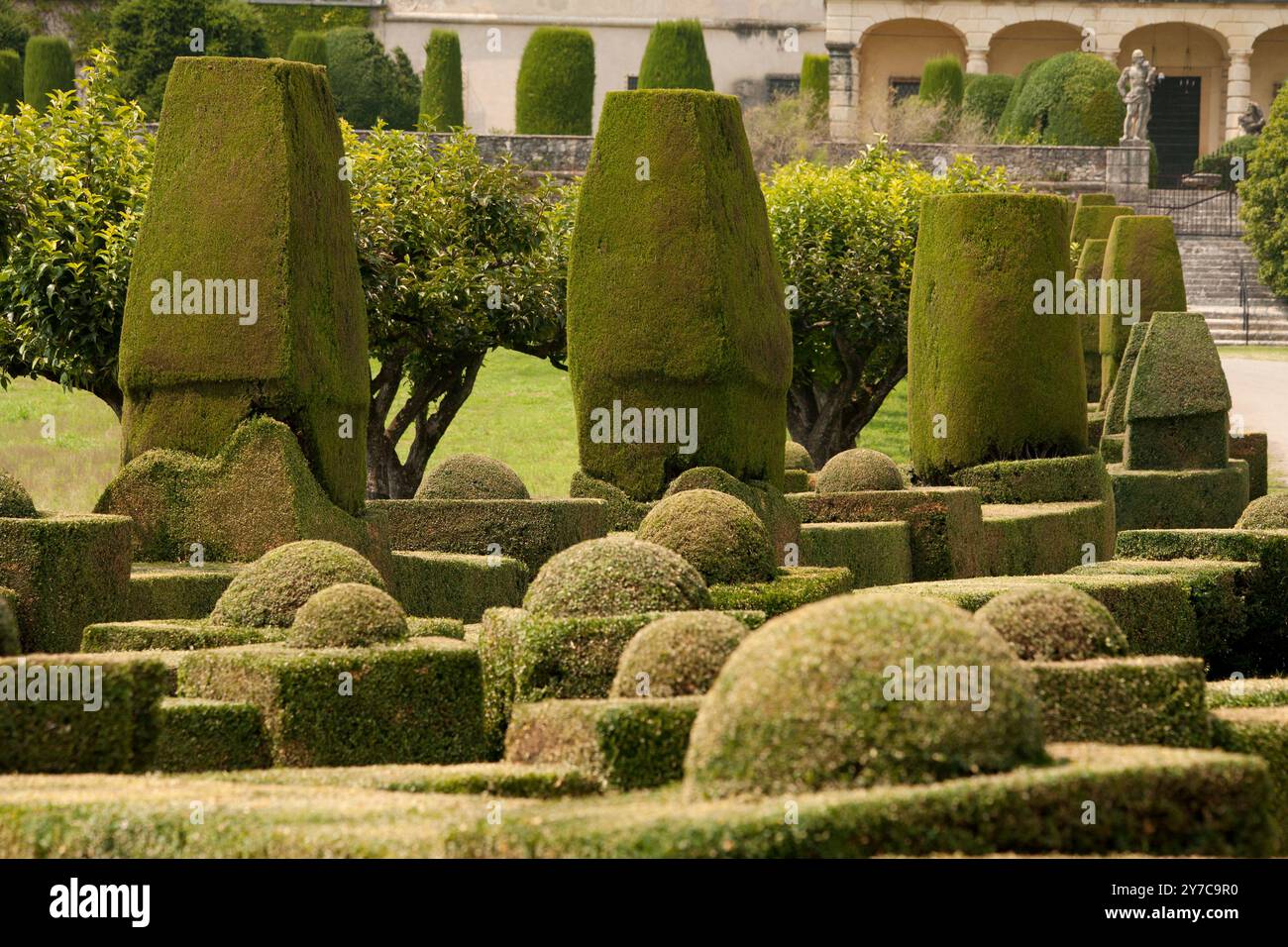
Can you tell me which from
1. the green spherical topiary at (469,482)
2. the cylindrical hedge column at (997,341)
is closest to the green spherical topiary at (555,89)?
the cylindrical hedge column at (997,341)

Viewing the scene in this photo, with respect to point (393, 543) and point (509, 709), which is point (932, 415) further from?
point (509, 709)

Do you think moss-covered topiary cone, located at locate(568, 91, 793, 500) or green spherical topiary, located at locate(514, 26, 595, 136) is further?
green spherical topiary, located at locate(514, 26, 595, 136)

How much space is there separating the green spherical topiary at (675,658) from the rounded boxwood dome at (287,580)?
2.60 m

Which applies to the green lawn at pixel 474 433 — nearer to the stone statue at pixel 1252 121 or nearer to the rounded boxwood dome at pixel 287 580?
the rounded boxwood dome at pixel 287 580

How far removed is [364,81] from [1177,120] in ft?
91.6

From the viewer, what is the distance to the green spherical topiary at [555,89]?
168 feet

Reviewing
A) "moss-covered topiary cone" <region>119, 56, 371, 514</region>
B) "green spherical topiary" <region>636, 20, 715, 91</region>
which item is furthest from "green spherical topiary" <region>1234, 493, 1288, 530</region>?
"green spherical topiary" <region>636, 20, 715, 91</region>

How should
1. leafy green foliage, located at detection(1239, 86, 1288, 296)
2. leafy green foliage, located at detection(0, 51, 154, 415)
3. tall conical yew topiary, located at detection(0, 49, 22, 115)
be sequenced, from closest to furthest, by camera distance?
leafy green foliage, located at detection(0, 51, 154, 415), leafy green foliage, located at detection(1239, 86, 1288, 296), tall conical yew topiary, located at detection(0, 49, 22, 115)

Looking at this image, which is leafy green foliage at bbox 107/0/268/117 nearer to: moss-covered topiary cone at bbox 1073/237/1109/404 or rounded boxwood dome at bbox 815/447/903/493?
moss-covered topiary cone at bbox 1073/237/1109/404

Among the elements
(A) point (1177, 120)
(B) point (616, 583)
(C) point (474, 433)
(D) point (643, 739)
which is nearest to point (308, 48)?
(C) point (474, 433)

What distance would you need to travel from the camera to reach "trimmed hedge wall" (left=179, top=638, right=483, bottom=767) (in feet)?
30.6

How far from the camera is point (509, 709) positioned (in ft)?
33.4

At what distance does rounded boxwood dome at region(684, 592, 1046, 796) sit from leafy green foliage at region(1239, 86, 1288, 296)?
1632 inches

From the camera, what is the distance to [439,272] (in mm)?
21516
